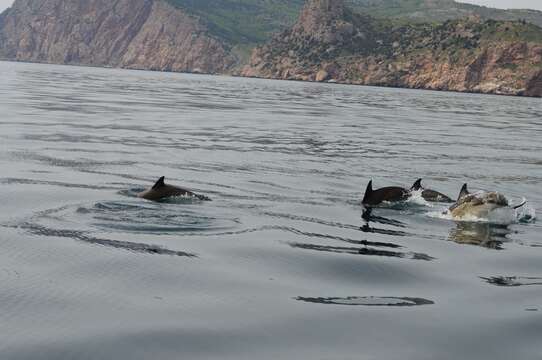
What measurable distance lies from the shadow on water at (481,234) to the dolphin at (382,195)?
2268 mm

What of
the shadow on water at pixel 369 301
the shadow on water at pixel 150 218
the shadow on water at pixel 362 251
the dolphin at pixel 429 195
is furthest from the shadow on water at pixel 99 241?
the dolphin at pixel 429 195

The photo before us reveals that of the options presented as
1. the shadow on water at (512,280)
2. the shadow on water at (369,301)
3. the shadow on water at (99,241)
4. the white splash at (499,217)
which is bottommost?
the shadow on water at (99,241)

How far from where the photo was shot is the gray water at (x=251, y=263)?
25.9ft

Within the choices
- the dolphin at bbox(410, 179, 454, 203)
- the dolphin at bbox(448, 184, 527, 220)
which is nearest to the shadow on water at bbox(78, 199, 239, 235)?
the dolphin at bbox(448, 184, 527, 220)

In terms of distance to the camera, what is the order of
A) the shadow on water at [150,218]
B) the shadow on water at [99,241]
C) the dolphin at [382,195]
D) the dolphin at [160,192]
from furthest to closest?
1. the dolphin at [382,195]
2. the dolphin at [160,192]
3. the shadow on water at [150,218]
4. the shadow on water at [99,241]

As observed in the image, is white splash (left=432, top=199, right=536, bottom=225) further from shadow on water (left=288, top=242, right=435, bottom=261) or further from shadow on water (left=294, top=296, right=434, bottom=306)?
shadow on water (left=294, top=296, right=434, bottom=306)

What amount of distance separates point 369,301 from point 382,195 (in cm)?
840

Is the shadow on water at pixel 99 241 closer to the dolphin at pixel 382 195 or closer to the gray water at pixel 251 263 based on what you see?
the gray water at pixel 251 263

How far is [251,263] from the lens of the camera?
11445mm

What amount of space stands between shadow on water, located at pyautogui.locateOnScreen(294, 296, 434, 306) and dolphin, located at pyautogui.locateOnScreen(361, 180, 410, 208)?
7.77 metres

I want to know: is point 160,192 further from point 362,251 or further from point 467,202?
point 467,202

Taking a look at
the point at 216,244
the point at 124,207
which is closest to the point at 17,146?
the point at 124,207

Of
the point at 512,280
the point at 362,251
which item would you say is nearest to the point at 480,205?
the point at 362,251

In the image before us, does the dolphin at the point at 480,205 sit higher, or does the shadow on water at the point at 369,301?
the dolphin at the point at 480,205
